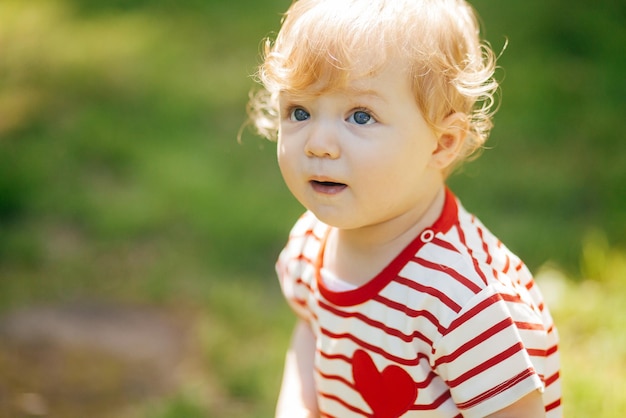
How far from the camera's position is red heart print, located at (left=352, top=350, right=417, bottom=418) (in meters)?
1.61

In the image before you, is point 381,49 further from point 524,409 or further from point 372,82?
point 524,409

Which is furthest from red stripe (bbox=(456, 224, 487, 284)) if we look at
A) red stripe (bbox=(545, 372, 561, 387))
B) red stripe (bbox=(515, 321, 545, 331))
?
red stripe (bbox=(545, 372, 561, 387))

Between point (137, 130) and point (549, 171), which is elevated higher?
point (137, 130)

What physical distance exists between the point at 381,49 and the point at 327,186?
26 cm

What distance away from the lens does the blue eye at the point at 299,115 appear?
1.61m

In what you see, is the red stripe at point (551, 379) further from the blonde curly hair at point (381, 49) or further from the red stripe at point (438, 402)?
the blonde curly hair at point (381, 49)

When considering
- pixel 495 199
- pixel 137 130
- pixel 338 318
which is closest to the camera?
pixel 338 318

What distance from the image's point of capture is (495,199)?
3605 mm

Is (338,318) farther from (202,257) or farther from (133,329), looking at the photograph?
(202,257)

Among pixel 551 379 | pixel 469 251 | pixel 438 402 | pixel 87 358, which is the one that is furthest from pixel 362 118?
pixel 87 358

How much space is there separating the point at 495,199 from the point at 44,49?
257cm

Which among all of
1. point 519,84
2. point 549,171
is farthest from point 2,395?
point 519,84

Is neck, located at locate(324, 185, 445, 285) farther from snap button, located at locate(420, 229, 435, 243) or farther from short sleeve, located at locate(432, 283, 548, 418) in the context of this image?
short sleeve, located at locate(432, 283, 548, 418)

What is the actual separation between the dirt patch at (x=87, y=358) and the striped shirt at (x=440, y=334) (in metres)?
1.10
